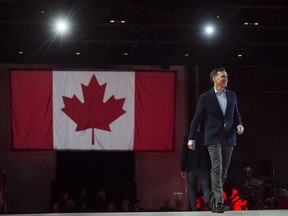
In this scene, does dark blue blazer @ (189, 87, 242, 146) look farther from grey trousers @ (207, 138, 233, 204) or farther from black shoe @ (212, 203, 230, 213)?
black shoe @ (212, 203, 230, 213)

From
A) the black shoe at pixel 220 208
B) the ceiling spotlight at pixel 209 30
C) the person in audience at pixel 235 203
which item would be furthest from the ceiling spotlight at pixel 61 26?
the black shoe at pixel 220 208

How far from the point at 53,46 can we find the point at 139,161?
13.8 feet

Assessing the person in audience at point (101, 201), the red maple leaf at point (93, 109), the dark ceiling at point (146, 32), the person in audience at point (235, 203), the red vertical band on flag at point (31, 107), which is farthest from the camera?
the person in audience at point (101, 201)

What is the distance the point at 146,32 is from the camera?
13.3m

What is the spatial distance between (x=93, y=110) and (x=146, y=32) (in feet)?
8.00

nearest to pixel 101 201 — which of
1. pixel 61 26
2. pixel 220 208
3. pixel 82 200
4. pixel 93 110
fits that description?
pixel 82 200

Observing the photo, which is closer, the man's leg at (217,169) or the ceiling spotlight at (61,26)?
the man's leg at (217,169)

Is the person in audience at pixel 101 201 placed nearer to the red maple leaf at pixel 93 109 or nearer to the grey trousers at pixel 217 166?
the red maple leaf at pixel 93 109

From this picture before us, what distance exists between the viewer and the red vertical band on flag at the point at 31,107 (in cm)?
1380

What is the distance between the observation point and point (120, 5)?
37.2ft

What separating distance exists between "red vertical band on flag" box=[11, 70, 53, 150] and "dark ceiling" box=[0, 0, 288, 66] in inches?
38.5

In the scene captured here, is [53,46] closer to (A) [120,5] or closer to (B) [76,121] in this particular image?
(B) [76,121]

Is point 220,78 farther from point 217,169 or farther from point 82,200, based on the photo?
point 82,200

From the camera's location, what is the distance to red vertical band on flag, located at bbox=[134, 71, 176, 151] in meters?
14.1
